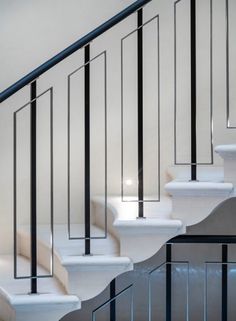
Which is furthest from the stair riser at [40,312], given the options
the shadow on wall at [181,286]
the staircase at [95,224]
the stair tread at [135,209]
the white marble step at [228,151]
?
the shadow on wall at [181,286]

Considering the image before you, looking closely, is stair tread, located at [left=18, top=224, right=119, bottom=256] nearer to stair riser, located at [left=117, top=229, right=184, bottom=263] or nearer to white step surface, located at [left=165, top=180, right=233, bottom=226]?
stair riser, located at [left=117, top=229, right=184, bottom=263]

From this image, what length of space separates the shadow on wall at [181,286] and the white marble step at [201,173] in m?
0.47

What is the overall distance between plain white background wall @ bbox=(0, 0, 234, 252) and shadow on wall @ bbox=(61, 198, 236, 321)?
0.57 meters

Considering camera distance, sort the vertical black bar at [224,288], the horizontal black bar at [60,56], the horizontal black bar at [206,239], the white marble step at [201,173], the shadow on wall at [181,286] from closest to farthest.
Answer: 1. the horizontal black bar at [60,56]
2. the white marble step at [201,173]
3. the horizontal black bar at [206,239]
4. the vertical black bar at [224,288]
5. the shadow on wall at [181,286]

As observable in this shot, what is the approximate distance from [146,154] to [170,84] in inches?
22.4

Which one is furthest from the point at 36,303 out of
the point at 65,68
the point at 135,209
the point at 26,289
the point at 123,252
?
the point at 65,68

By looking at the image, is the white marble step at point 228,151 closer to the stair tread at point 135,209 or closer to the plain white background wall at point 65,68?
the stair tread at point 135,209

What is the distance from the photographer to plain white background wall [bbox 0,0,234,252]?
14.8ft

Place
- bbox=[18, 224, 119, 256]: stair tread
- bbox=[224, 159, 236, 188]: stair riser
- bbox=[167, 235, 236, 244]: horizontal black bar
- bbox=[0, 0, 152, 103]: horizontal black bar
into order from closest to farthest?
bbox=[0, 0, 152, 103]: horizontal black bar → bbox=[224, 159, 236, 188]: stair riser → bbox=[18, 224, 119, 256]: stair tread → bbox=[167, 235, 236, 244]: horizontal black bar

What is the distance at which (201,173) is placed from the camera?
12.7 feet

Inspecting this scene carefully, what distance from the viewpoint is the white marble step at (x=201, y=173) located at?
3523 millimetres

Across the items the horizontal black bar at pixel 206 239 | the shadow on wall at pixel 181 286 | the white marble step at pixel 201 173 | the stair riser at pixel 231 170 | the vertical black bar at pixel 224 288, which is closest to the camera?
the stair riser at pixel 231 170

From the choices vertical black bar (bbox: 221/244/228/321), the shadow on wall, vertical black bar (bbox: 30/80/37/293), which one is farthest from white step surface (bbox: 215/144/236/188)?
the shadow on wall

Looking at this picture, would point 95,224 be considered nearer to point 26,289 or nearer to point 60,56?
point 26,289
